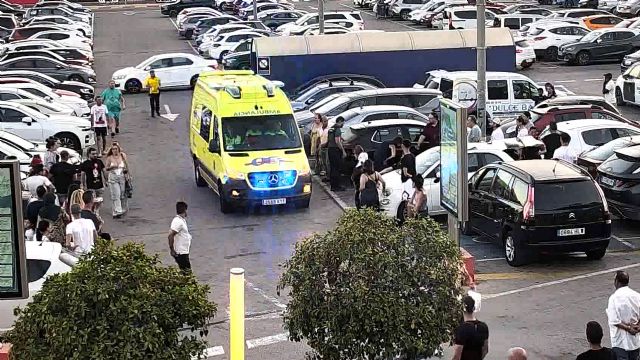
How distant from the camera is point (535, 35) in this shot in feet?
147

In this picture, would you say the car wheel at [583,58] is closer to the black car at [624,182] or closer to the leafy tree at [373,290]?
the black car at [624,182]

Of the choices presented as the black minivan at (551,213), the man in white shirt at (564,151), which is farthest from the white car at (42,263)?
the man in white shirt at (564,151)

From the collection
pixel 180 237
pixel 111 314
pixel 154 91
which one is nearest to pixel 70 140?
pixel 154 91

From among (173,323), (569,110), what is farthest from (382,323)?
(569,110)

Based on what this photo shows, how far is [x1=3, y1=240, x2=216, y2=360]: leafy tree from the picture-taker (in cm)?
→ 925

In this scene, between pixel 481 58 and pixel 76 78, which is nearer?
pixel 481 58

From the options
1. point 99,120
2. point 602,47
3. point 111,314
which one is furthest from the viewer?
point 602,47

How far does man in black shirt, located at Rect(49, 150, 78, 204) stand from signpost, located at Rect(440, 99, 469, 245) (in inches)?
319

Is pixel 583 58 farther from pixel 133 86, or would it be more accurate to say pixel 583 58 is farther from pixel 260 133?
pixel 260 133

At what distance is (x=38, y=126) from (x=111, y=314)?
19.4 meters

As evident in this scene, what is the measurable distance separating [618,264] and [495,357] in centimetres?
515

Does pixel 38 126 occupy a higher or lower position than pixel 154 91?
higher

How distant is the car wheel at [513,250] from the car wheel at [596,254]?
1.16m

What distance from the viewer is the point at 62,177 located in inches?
832
